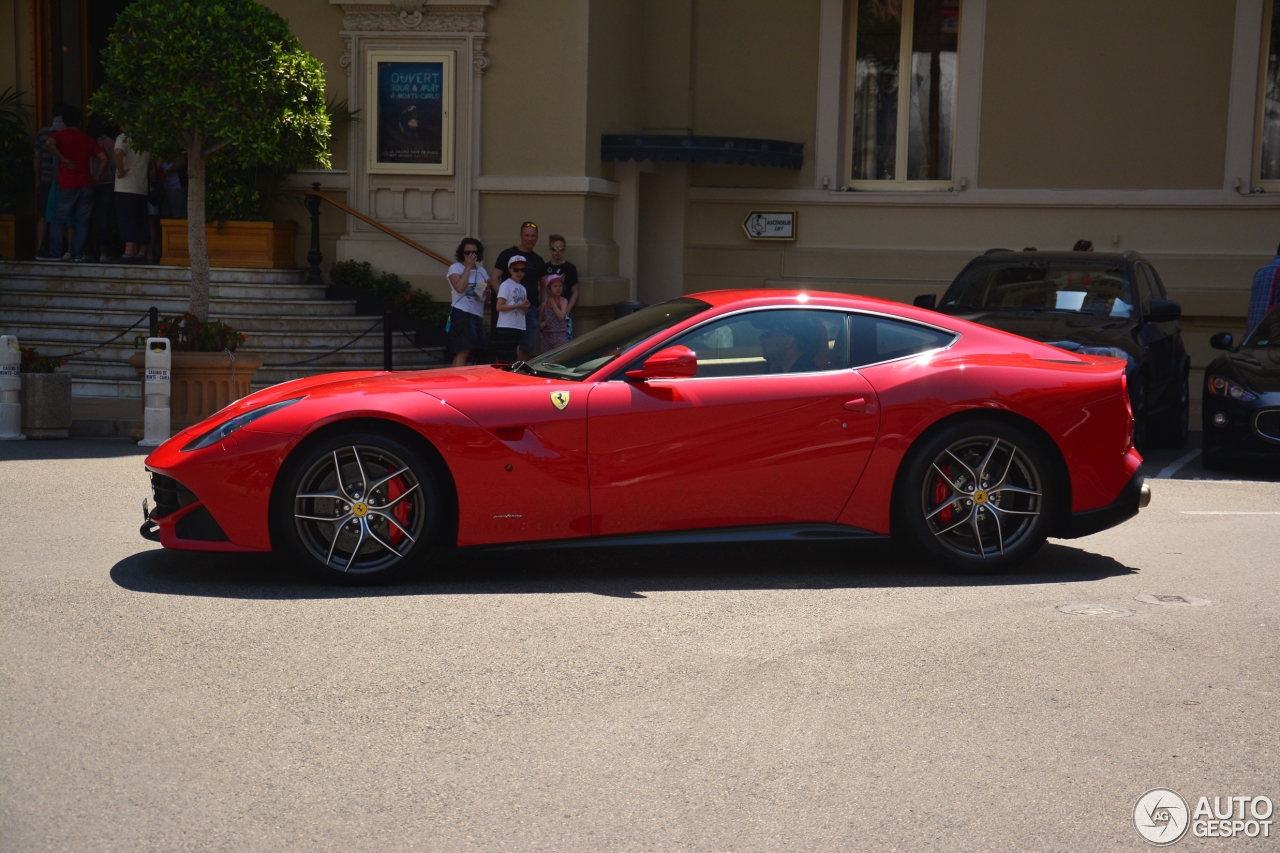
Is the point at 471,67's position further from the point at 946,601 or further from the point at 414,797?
the point at 414,797

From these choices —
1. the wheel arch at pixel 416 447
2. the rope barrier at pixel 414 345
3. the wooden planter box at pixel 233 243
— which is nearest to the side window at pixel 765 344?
the wheel arch at pixel 416 447

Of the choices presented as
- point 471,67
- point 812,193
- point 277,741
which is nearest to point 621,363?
point 277,741

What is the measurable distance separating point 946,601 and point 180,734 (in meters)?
3.41

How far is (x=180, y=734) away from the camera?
4.23m

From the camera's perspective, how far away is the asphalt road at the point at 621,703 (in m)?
3.67

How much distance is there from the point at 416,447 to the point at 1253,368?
746 cm

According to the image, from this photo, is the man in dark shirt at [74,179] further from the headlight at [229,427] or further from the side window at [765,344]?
the side window at [765,344]

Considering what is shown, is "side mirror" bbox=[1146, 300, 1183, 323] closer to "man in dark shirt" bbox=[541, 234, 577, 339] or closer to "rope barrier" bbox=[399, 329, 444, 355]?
"man in dark shirt" bbox=[541, 234, 577, 339]

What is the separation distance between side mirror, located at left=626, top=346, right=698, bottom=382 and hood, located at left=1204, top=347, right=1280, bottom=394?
6197 millimetres

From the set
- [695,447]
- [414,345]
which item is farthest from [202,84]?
[695,447]

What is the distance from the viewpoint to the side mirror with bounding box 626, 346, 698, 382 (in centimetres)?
630

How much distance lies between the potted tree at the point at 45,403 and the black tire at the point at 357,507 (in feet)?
20.5

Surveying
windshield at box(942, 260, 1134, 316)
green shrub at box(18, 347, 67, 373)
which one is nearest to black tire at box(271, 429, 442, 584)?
green shrub at box(18, 347, 67, 373)

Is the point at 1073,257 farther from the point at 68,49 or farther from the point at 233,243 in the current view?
the point at 68,49
